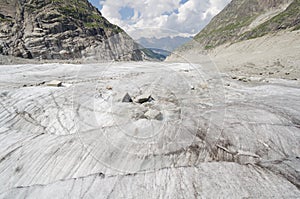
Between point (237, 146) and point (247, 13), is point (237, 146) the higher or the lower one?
the lower one

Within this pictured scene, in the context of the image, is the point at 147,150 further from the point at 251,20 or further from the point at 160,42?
the point at 251,20

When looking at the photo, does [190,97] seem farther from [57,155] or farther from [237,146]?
[57,155]

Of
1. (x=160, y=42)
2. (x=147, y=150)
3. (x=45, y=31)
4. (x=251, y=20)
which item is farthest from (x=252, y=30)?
(x=147, y=150)

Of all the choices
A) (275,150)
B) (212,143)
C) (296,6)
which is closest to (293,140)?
(275,150)

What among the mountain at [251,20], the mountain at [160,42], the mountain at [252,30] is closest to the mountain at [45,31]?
the mountain at [252,30]

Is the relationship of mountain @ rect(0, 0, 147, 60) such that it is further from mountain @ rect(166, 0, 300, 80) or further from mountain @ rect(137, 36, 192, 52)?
mountain @ rect(137, 36, 192, 52)

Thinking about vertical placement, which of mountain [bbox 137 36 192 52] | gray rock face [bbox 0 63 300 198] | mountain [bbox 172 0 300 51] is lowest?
gray rock face [bbox 0 63 300 198]

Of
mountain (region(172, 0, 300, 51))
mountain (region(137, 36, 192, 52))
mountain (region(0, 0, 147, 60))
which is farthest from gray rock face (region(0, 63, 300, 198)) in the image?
mountain (region(172, 0, 300, 51))

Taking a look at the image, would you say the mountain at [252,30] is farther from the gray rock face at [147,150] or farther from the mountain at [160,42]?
the gray rock face at [147,150]
